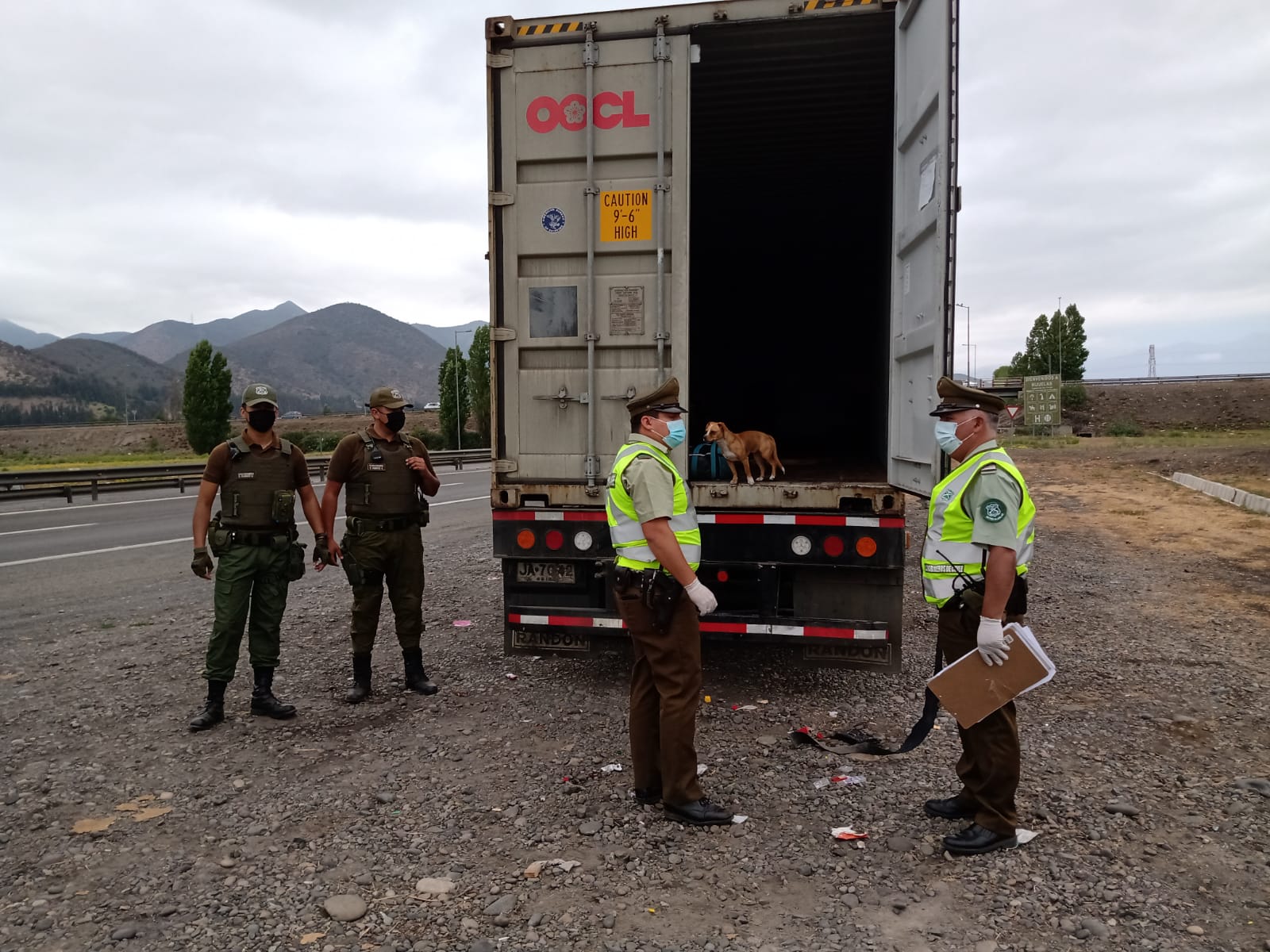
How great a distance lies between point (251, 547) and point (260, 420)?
0.67 m

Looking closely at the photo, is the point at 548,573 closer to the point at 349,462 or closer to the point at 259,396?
the point at 349,462

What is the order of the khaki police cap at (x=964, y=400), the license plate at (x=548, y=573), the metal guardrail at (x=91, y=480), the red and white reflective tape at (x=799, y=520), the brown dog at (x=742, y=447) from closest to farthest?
the khaki police cap at (x=964, y=400) < the red and white reflective tape at (x=799, y=520) < the license plate at (x=548, y=573) < the brown dog at (x=742, y=447) < the metal guardrail at (x=91, y=480)

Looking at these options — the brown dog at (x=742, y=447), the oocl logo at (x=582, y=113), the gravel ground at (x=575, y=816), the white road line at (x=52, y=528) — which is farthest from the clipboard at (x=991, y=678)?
the white road line at (x=52, y=528)

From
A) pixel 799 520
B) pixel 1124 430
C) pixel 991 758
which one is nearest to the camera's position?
pixel 991 758

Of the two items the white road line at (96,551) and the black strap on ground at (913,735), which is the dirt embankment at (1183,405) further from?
the black strap on ground at (913,735)

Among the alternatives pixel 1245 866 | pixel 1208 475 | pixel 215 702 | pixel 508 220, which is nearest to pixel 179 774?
pixel 215 702

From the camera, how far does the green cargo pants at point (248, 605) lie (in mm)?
4172

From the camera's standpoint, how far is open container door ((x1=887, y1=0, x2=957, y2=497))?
380 cm

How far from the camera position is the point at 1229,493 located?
14961 millimetres

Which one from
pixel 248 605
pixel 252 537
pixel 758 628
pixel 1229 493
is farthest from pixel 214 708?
pixel 1229 493

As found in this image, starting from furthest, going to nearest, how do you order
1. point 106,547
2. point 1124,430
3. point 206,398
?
point 206,398
point 1124,430
point 106,547

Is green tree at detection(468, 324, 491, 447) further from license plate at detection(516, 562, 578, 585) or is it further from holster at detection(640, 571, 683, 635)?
holster at detection(640, 571, 683, 635)

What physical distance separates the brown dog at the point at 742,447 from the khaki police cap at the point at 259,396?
244 centimetres

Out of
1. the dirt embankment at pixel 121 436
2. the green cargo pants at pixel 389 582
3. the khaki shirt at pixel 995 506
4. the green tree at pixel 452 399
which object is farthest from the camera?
the dirt embankment at pixel 121 436
